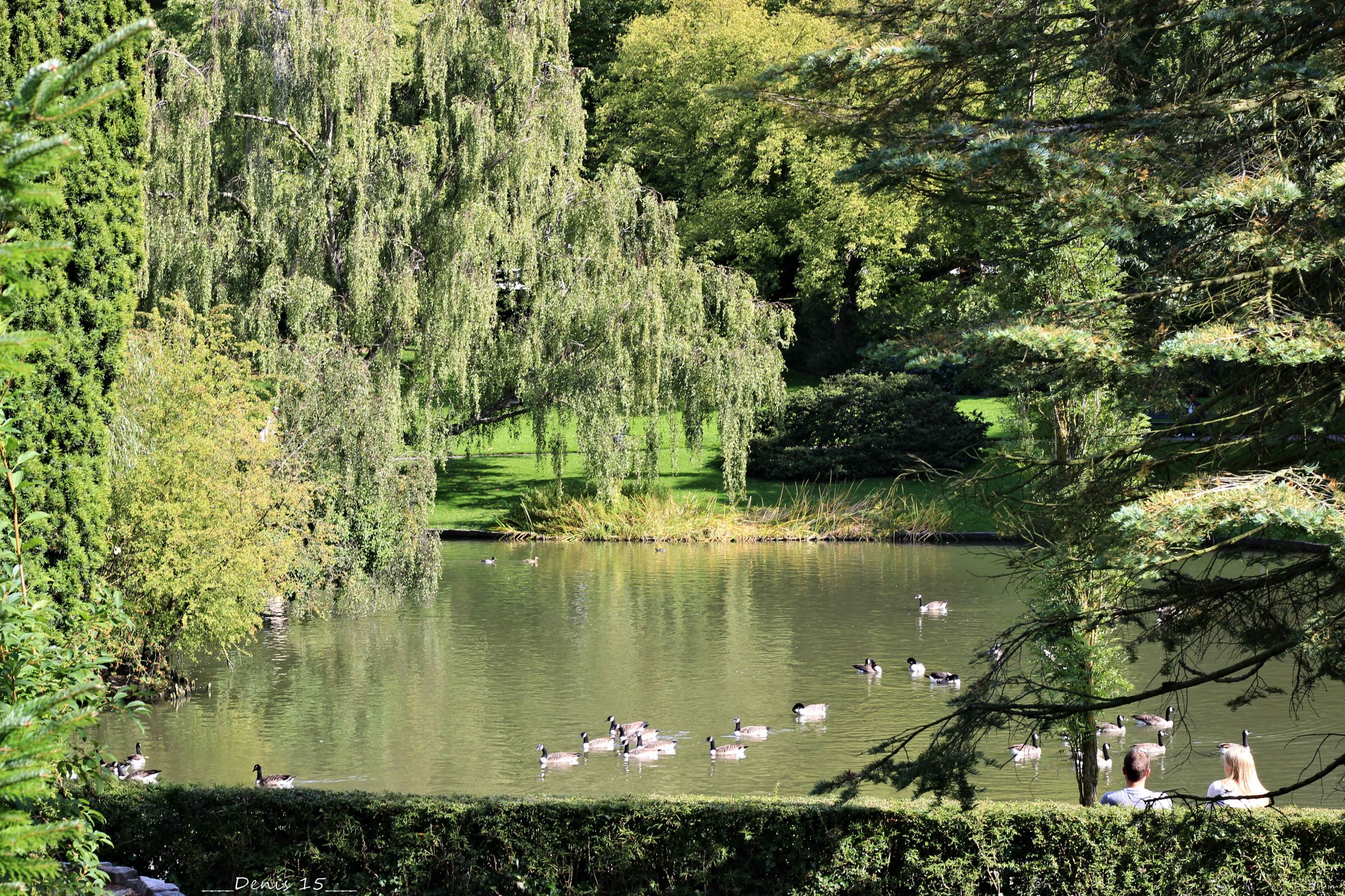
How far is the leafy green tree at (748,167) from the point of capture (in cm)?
3591

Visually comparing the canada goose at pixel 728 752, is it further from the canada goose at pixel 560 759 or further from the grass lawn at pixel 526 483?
the grass lawn at pixel 526 483

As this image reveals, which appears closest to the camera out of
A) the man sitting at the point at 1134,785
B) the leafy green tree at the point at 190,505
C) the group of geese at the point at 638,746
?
the man sitting at the point at 1134,785

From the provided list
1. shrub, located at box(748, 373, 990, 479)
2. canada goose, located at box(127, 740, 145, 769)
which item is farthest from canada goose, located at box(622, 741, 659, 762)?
shrub, located at box(748, 373, 990, 479)

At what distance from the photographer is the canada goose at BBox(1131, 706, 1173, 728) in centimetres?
1373

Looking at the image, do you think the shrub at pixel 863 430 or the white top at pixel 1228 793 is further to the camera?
the shrub at pixel 863 430

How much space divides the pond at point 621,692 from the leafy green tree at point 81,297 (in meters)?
4.61

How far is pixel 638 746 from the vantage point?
1258cm

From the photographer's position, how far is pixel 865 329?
119 feet

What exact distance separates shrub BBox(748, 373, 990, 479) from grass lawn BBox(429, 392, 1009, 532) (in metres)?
0.49

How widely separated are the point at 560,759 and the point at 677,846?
4.23 m

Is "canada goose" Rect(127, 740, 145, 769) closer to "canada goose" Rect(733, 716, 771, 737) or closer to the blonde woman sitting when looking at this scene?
"canada goose" Rect(733, 716, 771, 737)

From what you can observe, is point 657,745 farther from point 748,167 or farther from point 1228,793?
point 748,167

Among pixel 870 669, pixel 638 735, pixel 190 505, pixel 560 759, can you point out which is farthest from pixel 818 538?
pixel 190 505

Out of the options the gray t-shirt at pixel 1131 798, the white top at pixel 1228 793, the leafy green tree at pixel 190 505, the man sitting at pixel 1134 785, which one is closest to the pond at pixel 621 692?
the white top at pixel 1228 793
